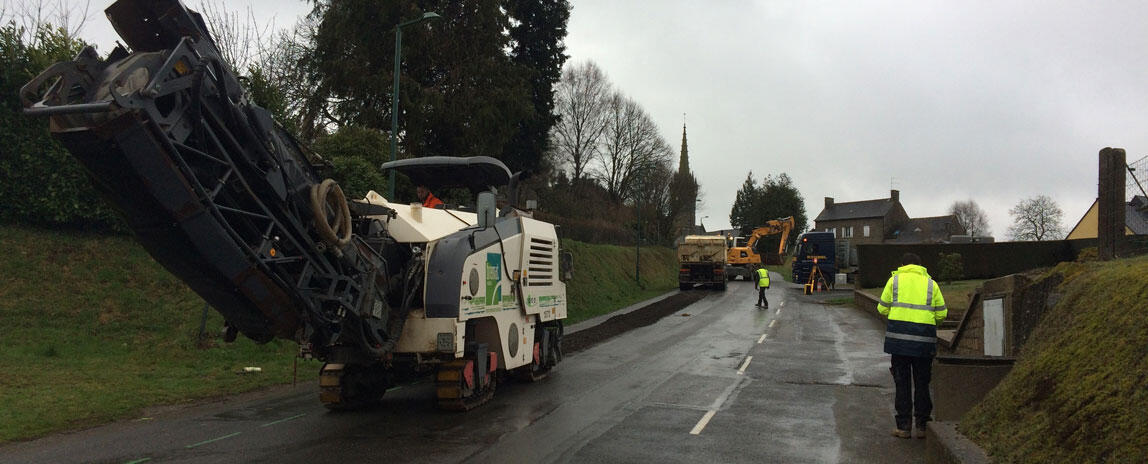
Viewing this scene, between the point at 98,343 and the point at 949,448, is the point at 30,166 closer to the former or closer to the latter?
the point at 98,343

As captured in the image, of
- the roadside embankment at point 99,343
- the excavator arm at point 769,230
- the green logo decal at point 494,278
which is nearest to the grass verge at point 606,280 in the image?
the excavator arm at point 769,230

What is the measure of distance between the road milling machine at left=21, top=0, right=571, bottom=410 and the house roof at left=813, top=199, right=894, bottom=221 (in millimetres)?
88491

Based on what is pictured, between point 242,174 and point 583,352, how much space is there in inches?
402

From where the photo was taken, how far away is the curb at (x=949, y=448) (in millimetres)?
5294

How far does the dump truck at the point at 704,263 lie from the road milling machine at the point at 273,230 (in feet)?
96.9

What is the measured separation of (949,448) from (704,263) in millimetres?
33087

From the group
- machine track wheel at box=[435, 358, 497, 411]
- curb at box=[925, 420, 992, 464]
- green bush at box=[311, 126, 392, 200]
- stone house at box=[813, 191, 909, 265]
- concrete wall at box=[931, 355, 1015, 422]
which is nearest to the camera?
curb at box=[925, 420, 992, 464]

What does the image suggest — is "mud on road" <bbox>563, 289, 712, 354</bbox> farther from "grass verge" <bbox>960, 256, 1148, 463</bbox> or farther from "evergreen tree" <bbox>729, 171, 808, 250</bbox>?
"evergreen tree" <bbox>729, 171, 808, 250</bbox>

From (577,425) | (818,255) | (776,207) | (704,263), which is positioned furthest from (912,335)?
(776,207)

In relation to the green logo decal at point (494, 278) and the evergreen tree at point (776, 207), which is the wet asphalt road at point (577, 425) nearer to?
the green logo decal at point (494, 278)

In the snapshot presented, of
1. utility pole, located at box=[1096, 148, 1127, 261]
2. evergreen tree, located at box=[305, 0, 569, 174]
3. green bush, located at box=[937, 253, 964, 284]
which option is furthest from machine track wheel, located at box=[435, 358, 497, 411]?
green bush, located at box=[937, 253, 964, 284]

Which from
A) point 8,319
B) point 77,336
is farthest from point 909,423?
point 8,319

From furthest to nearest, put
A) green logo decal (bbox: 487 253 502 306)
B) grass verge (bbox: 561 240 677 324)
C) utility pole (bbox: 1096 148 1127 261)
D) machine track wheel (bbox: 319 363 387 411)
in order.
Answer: grass verge (bbox: 561 240 677 324) < utility pole (bbox: 1096 148 1127 261) < green logo decal (bbox: 487 253 502 306) < machine track wheel (bbox: 319 363 387 411)

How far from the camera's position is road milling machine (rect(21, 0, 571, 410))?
15.5 feet
